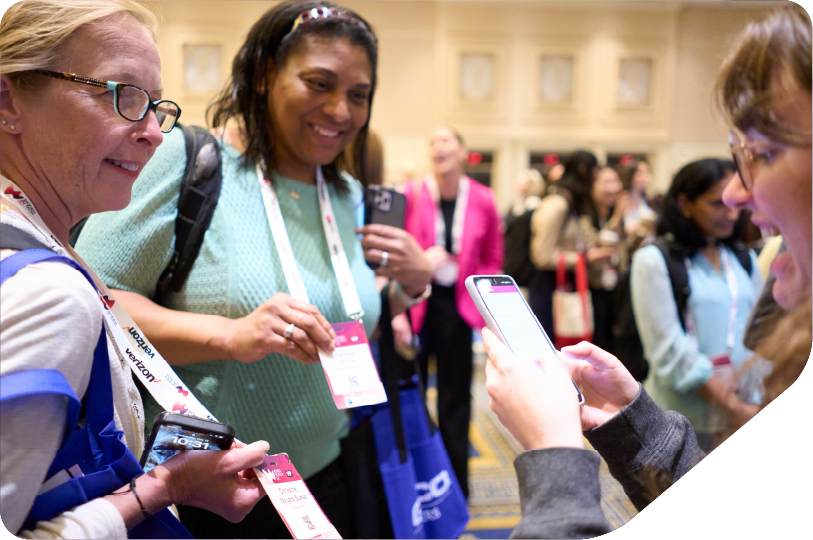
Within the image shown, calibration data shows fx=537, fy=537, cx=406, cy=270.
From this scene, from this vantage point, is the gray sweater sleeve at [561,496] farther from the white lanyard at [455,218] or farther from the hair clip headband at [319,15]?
the white lanyard at [455,218]

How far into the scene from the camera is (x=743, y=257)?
3.16 feet

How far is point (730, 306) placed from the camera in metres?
0.95

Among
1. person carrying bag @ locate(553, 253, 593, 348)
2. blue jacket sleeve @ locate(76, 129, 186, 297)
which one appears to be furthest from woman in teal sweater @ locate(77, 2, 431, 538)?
person carrying bag @ locate(553, 253, 593, 348)

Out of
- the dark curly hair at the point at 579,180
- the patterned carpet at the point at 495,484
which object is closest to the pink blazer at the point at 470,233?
the patterned carpet at the point at 495,484

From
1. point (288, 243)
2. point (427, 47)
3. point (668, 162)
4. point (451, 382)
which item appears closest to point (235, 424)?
point (288, 243)

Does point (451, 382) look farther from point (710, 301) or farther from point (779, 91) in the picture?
point (779, 91)

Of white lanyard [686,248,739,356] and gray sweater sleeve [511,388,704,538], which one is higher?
white lanyard [686,248,739,356]

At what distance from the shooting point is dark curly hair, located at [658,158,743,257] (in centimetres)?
92

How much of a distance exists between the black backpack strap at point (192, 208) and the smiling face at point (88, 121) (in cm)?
19

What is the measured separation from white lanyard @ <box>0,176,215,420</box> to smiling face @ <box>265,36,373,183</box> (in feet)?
1.26

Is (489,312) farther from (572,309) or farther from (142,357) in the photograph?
(142,357)

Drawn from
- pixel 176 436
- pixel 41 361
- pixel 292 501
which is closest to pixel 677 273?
pixel 292 501

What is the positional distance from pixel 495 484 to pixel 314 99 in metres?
1.20

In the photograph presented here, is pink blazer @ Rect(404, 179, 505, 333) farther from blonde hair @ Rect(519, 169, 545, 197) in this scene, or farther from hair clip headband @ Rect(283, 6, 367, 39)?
hair clip headband @ Rect(283, 6, 367, 39)
